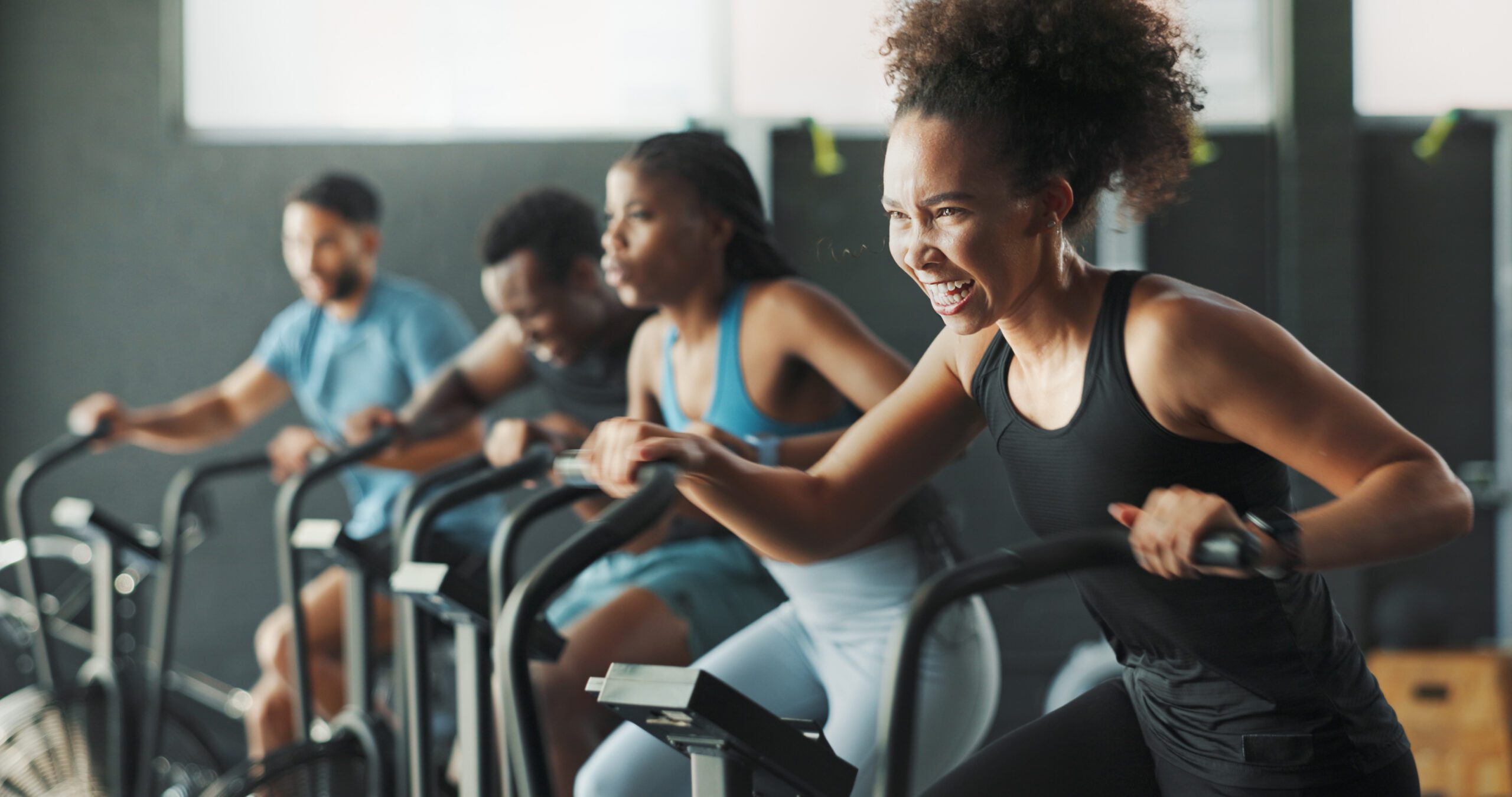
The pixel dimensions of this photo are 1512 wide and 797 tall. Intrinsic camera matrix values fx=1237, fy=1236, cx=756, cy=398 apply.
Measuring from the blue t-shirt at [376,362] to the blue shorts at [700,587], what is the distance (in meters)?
0.78

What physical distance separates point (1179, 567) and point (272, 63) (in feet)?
12.0

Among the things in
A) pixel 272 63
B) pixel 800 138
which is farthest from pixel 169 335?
pixel 800 138

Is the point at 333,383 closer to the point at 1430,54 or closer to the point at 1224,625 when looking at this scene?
the point at 1224,625

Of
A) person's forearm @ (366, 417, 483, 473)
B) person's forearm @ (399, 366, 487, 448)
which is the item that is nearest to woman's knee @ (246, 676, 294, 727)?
person's forearm @ (366, 417, 483, 473)

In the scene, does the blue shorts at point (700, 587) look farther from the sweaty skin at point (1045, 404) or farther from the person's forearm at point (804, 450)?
the sweaty skin at point (1045, 404)

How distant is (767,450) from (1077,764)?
0.56 meters

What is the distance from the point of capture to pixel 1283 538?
3.00 feet

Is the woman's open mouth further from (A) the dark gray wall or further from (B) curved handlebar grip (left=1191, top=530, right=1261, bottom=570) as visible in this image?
(A) the dark gray wall

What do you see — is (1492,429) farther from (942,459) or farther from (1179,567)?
(1179,567)

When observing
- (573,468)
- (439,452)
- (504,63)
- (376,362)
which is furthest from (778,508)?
(504,63)

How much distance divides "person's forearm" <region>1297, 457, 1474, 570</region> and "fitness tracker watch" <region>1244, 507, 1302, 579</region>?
0.02m

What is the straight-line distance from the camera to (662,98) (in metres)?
3.87

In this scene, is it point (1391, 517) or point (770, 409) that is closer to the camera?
point (1391, 517)

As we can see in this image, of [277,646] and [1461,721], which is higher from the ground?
[277,646]
